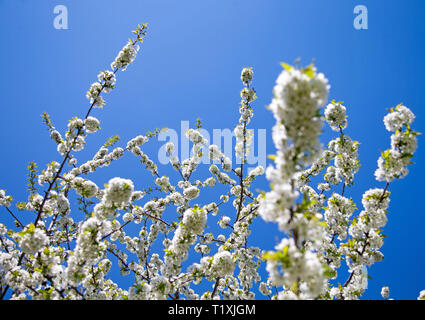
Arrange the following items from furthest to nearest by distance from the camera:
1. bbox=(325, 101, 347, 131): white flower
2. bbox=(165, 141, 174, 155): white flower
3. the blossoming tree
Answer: bbox=(165, 141, 174, 155): white flower, bbox=(325, 101, 347, 131): white flower, the blossoming tree

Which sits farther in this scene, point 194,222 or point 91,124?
point 91,124

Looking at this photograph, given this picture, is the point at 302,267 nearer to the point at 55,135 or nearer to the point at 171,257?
the point at 171,257

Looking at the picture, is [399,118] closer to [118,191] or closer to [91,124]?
[118,191]

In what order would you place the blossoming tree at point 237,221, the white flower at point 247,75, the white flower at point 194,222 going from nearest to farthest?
the blossoming tree at point 237,221 → the white flower at point 194,222 → the white flower at point 247,75

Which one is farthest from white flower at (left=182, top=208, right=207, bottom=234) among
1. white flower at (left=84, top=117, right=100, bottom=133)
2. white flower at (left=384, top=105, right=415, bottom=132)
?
white flower at (left=84, top=117, right=100, bottom=133)

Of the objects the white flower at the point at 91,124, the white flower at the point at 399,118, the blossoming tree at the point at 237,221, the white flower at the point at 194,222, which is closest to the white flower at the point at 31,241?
the blossoming tree at the point at 237,221

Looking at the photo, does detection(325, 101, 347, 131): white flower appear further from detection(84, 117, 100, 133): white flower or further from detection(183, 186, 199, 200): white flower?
detection(84, 117, 100, 133): white flower

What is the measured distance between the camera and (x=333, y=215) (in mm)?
6297

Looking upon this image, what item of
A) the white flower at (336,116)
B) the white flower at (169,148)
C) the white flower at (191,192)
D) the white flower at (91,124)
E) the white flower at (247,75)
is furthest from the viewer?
the white flower at (169,148)

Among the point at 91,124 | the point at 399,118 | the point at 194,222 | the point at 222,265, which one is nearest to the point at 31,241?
the point at 194,222

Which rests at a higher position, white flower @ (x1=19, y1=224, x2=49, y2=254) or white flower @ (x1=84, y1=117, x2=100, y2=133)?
white flower @ (x1=84, y1=117, x2=100, y2=133)

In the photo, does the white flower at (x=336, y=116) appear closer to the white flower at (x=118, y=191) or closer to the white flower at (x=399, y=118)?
the white flower at (x=399, y=118)
